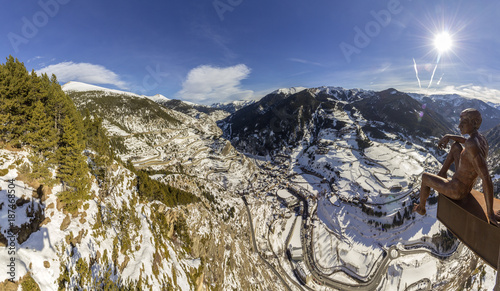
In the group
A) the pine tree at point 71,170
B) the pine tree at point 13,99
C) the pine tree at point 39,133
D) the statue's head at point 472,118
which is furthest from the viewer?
the pine tree at point 71,170

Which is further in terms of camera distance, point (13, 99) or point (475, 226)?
point (13, 99)

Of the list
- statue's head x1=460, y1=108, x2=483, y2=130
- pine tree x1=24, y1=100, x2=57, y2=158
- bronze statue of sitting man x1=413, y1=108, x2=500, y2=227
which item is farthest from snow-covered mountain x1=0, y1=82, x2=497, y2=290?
statue's head x1=460, y1=108, x2=483, y2=130

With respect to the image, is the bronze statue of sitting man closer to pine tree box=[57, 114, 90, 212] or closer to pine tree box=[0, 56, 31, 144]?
pine tree box=[57, 114, 90, 212]

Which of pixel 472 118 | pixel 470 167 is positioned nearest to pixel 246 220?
pixel 470 167

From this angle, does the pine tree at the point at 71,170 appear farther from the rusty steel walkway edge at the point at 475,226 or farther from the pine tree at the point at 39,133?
the rusty steel walkway edge at the point at 475,226

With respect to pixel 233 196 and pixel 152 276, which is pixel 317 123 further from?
pixel 152 276

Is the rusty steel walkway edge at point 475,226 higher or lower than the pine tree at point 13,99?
lower

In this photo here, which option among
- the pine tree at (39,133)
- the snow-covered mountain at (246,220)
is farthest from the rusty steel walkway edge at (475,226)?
the pine tree at (39,133)

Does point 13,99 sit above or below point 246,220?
above

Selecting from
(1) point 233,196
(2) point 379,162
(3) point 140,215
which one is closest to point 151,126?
(1) point 233,196

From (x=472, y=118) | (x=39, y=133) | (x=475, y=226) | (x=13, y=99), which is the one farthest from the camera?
(x=39, y=133)

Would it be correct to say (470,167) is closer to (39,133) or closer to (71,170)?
(71,170)
